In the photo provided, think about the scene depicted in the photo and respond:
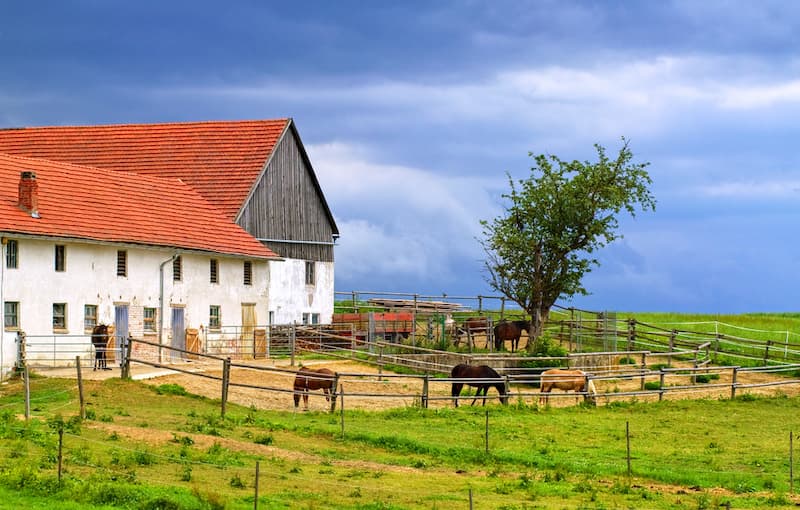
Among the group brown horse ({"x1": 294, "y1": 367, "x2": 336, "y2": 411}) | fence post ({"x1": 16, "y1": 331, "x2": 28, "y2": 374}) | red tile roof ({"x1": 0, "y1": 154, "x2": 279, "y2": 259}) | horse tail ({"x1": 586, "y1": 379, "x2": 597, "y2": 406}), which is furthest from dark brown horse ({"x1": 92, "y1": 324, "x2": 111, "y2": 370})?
horse tail ({"x1": 586, "y1": 379, "x2": 597, "y2": 406})

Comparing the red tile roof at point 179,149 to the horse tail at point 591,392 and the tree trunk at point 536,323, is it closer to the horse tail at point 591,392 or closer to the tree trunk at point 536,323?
the tree trunk at point 536,323

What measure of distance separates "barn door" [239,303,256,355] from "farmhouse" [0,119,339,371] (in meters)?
0.11

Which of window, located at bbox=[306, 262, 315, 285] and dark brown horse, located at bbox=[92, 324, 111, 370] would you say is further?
window, located at bbox=[306, 262, 315, 285]

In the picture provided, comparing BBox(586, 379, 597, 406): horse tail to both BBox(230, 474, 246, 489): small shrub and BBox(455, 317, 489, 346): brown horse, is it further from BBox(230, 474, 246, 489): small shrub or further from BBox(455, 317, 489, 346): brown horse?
BBox(230, 474, 246, 489): small shrub

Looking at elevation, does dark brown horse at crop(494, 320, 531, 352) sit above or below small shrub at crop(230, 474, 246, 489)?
above

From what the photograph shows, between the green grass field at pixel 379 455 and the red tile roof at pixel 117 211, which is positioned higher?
the red tile roof at pixel 117 211

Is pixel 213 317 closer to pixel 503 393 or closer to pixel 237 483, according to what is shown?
pixel 503 393

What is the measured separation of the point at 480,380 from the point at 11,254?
1457cm

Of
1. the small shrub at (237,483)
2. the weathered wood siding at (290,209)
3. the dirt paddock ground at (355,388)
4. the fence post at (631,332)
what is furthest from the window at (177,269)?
the small shrub at (237,483)

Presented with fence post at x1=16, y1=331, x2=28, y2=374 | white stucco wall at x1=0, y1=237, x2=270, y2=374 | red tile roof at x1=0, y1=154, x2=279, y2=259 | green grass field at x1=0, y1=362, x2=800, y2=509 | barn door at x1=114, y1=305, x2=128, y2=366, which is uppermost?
red tile roof at x1=0, y1=154, x2=279, y2=259

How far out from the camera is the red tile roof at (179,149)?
54.1 m

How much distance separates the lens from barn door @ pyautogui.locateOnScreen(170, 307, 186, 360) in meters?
43.6

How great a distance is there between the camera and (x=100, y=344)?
38.0 meters

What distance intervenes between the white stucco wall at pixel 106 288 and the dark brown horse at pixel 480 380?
11.8 meters
